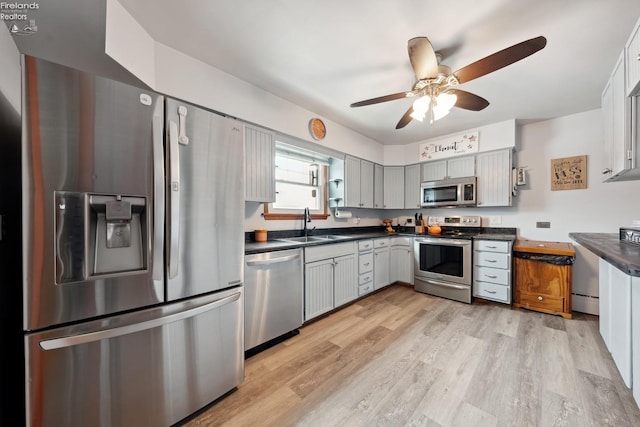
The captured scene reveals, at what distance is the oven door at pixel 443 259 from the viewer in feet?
10.3

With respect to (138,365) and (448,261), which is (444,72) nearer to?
(448,261)

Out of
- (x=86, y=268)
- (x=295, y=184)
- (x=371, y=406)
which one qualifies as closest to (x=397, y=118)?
(x=295, y=184)

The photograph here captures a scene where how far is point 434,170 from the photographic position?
3834mm

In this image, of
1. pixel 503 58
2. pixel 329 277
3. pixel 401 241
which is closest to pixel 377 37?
pixel 503 58

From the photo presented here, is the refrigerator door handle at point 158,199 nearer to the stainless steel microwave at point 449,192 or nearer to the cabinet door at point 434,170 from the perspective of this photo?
the stainless steel microwave at point 449,192

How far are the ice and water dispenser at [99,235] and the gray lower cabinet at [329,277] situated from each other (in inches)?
59.5

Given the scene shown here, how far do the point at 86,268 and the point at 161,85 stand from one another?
4.66ft

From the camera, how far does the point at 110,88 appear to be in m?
1.11

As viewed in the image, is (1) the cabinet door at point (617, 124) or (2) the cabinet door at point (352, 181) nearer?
(1) the cabinet door at point (617, 124)

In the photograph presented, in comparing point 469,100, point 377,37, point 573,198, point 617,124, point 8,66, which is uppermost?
point 377,37

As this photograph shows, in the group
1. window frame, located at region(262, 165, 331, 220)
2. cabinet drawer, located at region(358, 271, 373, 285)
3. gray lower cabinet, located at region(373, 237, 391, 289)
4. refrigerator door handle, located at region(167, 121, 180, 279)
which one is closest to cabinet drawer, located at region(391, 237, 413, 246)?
gray lower cabinet, located at region(373, 237, 391, 289)

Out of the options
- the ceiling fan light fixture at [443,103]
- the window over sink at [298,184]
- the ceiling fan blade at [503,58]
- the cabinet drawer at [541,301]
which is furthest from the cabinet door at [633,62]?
the window over sink at [298,184]

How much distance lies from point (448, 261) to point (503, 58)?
2.58 meters

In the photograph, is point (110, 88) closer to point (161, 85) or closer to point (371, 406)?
point (161, 85)
